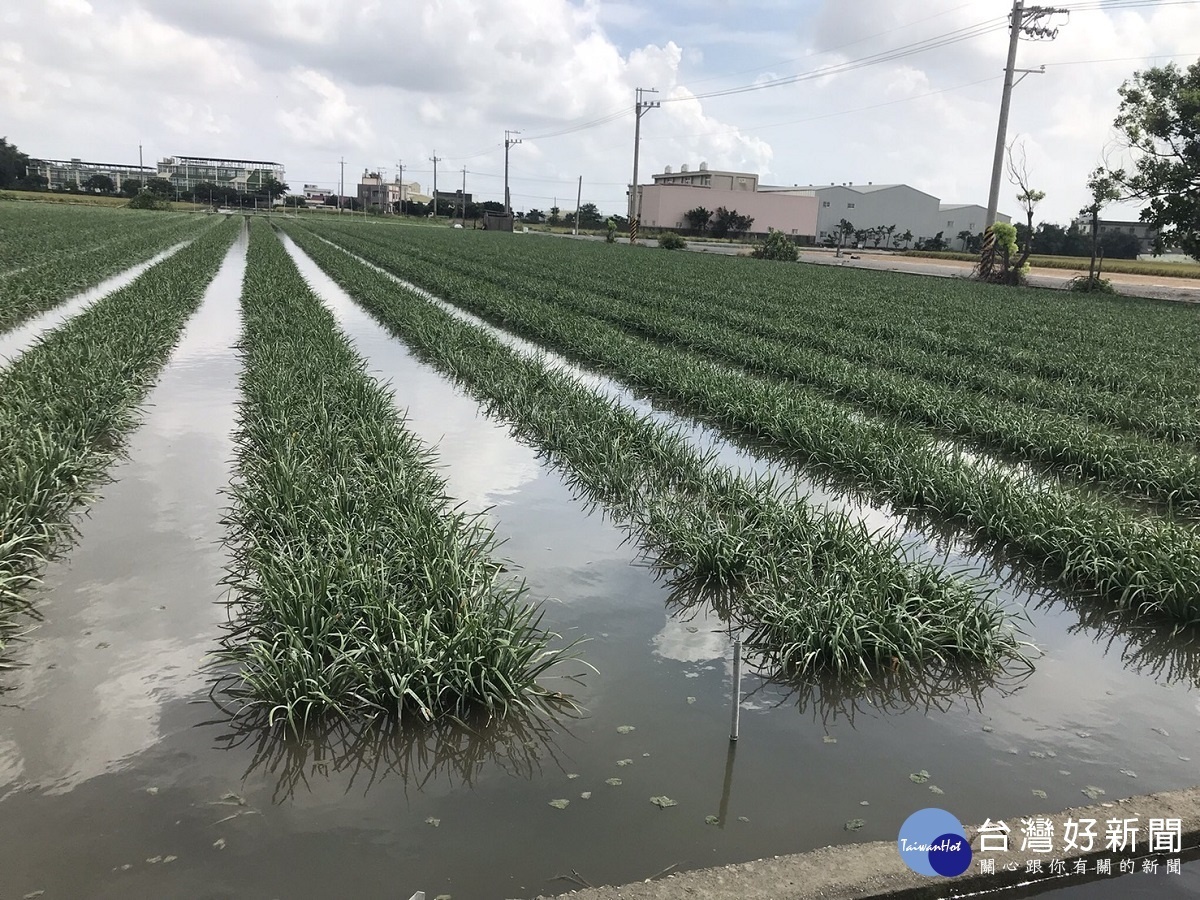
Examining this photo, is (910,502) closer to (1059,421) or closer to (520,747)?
(1059,421)

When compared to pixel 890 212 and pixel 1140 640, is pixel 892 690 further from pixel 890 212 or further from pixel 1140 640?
pixel 890 212

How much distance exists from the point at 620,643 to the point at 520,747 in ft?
3.30

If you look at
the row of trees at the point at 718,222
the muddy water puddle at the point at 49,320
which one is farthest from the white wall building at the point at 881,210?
the muddy water puddle at the point at 49,320

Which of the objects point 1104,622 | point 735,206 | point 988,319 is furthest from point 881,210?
point 1104,622

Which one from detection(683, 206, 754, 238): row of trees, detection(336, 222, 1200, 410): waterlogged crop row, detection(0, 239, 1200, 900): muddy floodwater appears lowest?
detection(0, 239, 1200, 900): muddy floodwater

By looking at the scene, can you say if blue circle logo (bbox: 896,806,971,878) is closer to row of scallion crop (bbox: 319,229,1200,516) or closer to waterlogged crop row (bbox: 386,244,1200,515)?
row of scallion crop (bbox: 319,229,1200,516)

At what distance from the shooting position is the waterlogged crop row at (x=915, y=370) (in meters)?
8.62

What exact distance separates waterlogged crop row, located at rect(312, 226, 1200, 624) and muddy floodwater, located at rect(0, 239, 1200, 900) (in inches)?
15.1

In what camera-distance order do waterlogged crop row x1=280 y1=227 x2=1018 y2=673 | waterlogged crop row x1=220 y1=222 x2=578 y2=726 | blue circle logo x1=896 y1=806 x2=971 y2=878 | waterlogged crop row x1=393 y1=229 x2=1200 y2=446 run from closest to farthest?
blue circle logo x1=896 y1=806 x2=971 y2=878
waterlogged crop row x1=220 y1=222 x2=578 y2=726
waterlogged crop row x1=280 y1=227 x2=1018 y2=673
waterlogged crop row x1=393 y1=229 x2=1200 y2=446

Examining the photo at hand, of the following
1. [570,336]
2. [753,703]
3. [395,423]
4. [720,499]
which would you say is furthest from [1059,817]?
[570,336]

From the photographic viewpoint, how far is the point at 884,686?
3.95 meters

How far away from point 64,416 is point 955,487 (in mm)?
7442

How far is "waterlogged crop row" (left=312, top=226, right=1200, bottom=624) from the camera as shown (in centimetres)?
491

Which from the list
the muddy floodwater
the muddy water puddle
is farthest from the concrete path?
the muddy water puddle
